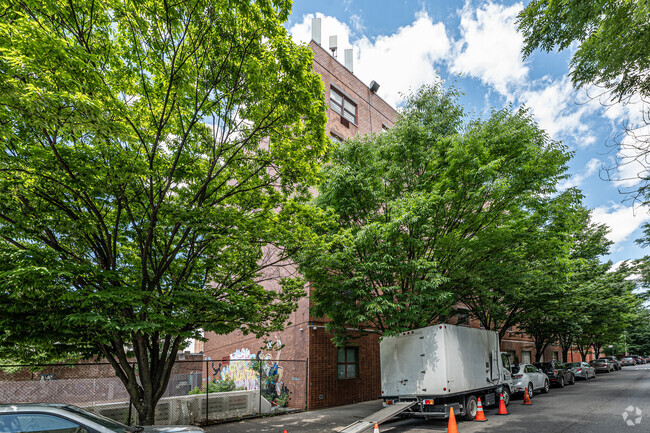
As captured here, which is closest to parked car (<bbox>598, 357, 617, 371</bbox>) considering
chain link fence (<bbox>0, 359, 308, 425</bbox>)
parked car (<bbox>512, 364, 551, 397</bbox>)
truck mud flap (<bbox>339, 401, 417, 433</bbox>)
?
parked car (<bbox>512, 364, 551, 397</bbox>)

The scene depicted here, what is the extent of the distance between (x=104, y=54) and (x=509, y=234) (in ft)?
37.0

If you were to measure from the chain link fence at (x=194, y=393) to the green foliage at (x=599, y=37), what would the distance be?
11300 millimetres

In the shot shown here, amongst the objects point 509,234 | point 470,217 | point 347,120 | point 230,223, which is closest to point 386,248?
point 470,217

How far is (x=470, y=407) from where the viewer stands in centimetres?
1178

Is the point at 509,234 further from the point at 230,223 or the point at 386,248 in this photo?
the point at 230,223

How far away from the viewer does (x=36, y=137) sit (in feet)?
21.3

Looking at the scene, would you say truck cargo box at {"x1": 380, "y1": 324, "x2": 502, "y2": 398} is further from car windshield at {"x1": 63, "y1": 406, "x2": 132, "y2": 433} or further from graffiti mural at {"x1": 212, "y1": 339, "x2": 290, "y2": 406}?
car windshield at {"x1": 63, "y1": 406, "x2": 132, "y2": 433}

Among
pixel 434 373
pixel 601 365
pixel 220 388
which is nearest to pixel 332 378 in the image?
pixel 220 388

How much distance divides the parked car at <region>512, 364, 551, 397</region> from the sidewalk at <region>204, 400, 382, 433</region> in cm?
729

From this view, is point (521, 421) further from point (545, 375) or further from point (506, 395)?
point (545, 375)

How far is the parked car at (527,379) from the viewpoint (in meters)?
16.7

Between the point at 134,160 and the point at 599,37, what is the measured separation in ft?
25.2

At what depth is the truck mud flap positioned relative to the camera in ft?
28.9

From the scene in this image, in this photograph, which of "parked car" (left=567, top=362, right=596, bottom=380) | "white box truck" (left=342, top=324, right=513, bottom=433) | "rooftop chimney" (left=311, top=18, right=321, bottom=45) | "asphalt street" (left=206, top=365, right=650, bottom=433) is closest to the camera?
"asphalt street" (left=206, top=365, right=650, bottom=433)
